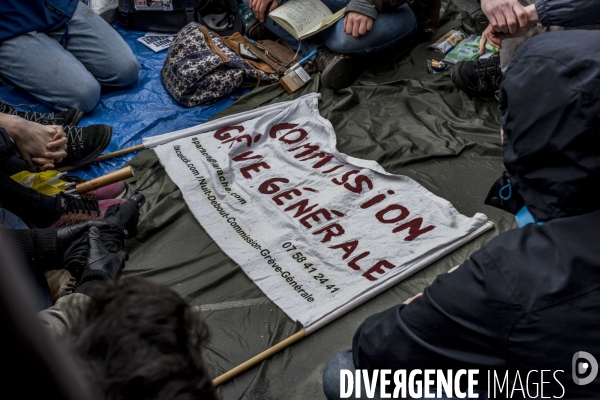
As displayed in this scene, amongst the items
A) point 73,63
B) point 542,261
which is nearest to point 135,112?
point 73,63

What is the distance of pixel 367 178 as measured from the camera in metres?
2.15

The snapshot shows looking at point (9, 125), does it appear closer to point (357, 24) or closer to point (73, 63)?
point (73, 63)

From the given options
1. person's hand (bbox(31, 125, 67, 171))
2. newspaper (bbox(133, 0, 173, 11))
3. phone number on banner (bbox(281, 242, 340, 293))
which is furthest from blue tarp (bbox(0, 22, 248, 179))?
phone number on banner (bbox(281, 242, 340, 293))

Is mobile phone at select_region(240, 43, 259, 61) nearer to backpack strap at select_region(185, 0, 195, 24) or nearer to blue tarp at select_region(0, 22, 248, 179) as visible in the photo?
blue tarp at select_region(0, 22, 248, 179)

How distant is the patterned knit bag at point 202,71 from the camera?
2.64 m

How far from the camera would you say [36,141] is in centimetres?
200

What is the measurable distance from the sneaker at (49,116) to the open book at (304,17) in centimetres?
104

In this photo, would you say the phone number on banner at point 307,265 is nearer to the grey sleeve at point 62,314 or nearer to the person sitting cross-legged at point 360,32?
the grey sleeve at point 62,314

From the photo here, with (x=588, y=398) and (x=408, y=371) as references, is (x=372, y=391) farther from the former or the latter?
(x=588, y=398)

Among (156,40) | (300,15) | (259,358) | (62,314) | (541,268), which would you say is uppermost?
(541,268)

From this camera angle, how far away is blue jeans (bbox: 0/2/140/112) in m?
2.48

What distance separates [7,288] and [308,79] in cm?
243

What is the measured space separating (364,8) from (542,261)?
201 cm

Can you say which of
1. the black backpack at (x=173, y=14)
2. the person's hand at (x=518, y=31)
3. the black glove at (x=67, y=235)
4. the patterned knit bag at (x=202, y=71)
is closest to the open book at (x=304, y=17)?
the patterned knit bag at (x=202, y=71)
